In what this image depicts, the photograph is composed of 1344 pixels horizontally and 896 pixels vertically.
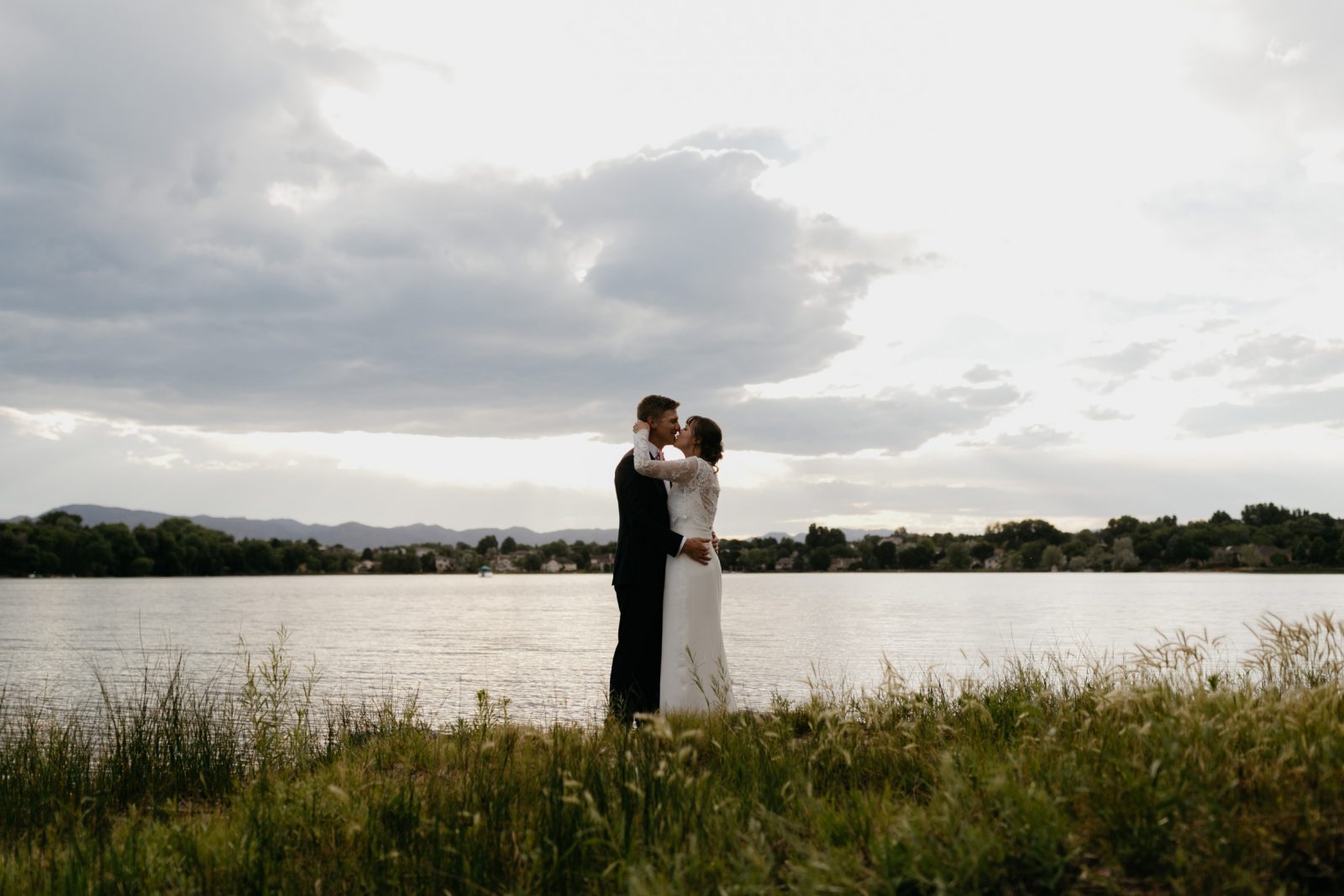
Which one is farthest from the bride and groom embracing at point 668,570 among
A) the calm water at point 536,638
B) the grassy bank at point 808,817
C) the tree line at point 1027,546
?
the tree line at point 1027,546

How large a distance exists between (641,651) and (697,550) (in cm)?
128

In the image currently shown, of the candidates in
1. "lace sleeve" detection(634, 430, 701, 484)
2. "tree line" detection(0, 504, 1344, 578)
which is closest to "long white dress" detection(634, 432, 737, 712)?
"lace sleeve" detection(634, 430, 701, 484)

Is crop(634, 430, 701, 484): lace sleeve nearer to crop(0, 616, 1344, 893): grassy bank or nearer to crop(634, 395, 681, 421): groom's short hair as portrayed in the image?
crop(634, 395, 681, 421): groom's short hair

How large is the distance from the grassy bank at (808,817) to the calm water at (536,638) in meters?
3.07

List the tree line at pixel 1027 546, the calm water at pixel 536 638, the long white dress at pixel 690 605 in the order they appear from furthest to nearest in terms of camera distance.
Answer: the tree line at pixel 1027 546 → the calm water at pixel 536 638 → the long white dress at pixel 690 605

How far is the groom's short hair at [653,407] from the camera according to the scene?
31.2ft

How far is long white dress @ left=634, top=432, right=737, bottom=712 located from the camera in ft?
31.0

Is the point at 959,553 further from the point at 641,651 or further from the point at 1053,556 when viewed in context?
the point at 641,651

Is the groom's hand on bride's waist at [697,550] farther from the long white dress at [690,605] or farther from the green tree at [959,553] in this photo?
the green tree at [959,553]

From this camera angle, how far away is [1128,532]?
172m

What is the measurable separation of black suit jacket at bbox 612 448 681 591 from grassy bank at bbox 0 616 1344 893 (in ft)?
8.96

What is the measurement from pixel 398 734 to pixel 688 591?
3.05 meters

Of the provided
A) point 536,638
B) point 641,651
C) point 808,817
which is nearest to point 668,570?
point 641,651

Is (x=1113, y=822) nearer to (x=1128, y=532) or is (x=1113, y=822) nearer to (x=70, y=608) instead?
(x=70, y=608)
